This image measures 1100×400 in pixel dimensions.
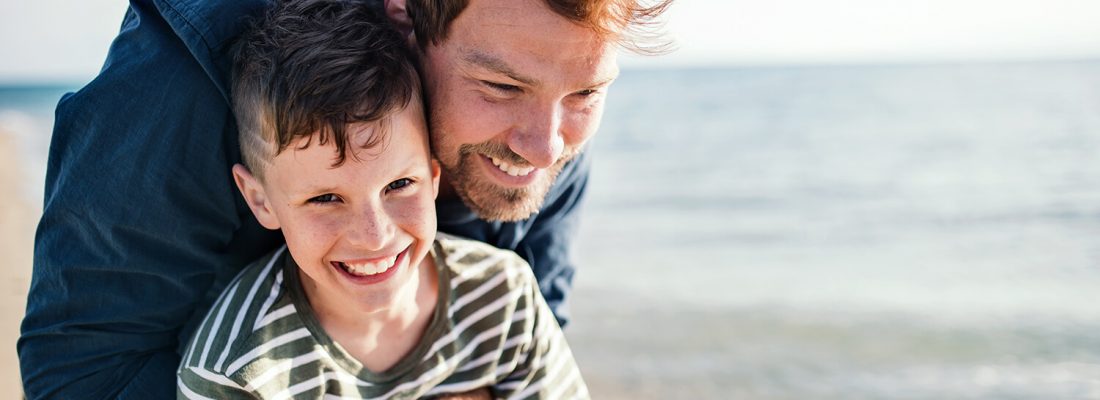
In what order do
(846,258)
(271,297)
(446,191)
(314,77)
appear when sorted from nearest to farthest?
(314,77)
(271,297)
(446,191)
(846,258)

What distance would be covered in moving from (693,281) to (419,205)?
166 inches

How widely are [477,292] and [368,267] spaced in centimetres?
35

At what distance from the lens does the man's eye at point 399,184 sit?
205 cm

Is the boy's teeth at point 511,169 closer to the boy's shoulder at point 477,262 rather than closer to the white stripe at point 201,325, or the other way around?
the boy's shoulder at point 477,262

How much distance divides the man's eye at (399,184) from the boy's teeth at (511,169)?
1.19ft

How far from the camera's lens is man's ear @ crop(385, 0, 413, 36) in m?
2.37

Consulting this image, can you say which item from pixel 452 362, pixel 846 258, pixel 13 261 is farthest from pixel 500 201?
pixel 13 261

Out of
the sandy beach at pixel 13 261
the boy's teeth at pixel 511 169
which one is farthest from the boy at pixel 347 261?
the sandy beach at pixel 13 261

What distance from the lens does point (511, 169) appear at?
95.0 inches

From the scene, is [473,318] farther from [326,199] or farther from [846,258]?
[846,258]

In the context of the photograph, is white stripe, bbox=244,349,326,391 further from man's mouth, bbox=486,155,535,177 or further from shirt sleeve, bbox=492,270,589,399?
man's mouth, bbox=486,155,535,177

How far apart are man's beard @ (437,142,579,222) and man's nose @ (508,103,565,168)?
0.04 metres

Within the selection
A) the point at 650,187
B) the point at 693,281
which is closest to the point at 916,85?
the point at 650,187

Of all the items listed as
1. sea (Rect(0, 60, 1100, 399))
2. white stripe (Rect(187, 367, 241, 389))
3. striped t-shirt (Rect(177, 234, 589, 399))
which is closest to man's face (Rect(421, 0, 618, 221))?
striped t-shirt (Rect(177, 234, 589, 399))
